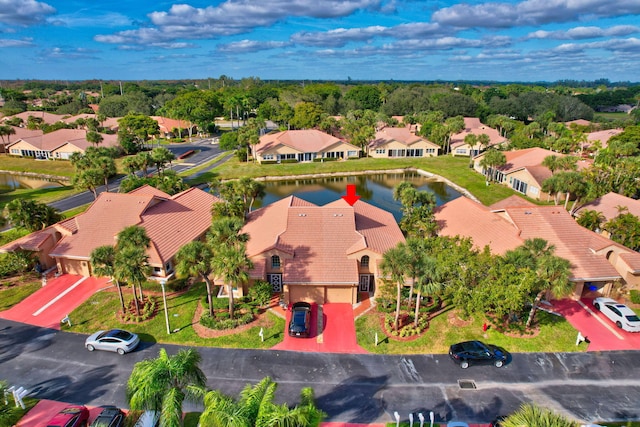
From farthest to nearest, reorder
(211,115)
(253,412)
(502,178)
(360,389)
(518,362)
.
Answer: (211,115) < (502,178) < (518,362) < (360,389) < (253,412)

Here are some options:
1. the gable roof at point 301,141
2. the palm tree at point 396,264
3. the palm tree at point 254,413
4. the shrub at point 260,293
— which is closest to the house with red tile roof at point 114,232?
the shrub at point 260,293

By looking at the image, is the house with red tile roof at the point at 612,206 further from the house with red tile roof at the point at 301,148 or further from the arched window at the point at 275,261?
the house with red tile roof at the point at 301,148

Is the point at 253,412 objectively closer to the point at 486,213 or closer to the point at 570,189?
the point at 486,213

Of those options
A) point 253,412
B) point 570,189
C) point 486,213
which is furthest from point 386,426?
point 570,189

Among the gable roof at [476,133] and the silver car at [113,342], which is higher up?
the gable roof at [476,133]

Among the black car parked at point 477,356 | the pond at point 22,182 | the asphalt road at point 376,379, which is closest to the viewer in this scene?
the asphalt road at point 376,379

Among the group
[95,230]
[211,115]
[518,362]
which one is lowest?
[518,362]

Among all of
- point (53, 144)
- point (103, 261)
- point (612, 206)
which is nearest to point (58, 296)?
point (103, 261)
